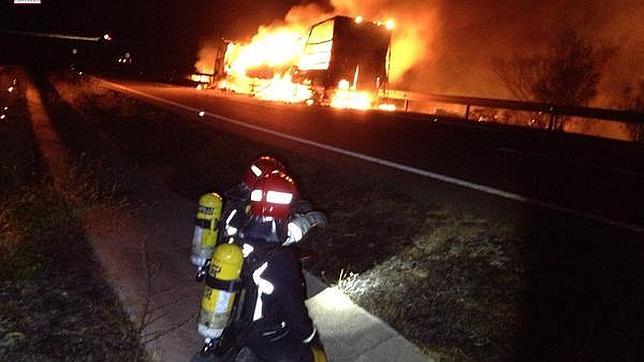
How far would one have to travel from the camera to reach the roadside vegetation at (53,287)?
393 cm

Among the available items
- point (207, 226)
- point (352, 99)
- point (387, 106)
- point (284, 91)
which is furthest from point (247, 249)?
point (284, 91)

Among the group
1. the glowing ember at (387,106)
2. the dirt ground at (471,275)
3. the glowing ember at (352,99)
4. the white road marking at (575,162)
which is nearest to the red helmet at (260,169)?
the dirt ground at (471,275)

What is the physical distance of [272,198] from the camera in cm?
319

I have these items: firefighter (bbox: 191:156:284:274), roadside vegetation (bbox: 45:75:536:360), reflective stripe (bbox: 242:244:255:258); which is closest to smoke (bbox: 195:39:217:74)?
roadside vegetation (bbox: 45:75:536:360)

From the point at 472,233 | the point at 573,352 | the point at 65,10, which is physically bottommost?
the point at 573,352

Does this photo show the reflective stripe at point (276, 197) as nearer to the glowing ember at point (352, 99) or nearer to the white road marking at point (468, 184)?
the white road marking at point (468, 184)

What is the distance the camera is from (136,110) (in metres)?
14.8

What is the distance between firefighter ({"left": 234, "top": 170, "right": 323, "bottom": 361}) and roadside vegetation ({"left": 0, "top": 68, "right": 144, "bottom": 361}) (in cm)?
107

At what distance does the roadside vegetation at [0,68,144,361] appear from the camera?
3.93 metres

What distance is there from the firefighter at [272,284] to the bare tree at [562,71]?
2819 cm

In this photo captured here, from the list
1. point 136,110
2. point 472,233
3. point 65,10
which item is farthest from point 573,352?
point 65,10

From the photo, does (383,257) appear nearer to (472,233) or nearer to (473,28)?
(472,233)

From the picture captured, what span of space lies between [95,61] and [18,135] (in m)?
33.3

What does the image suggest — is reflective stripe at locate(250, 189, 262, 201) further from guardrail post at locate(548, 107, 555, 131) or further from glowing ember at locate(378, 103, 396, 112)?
glowing ember at locate(378, 103, 396, 112)
